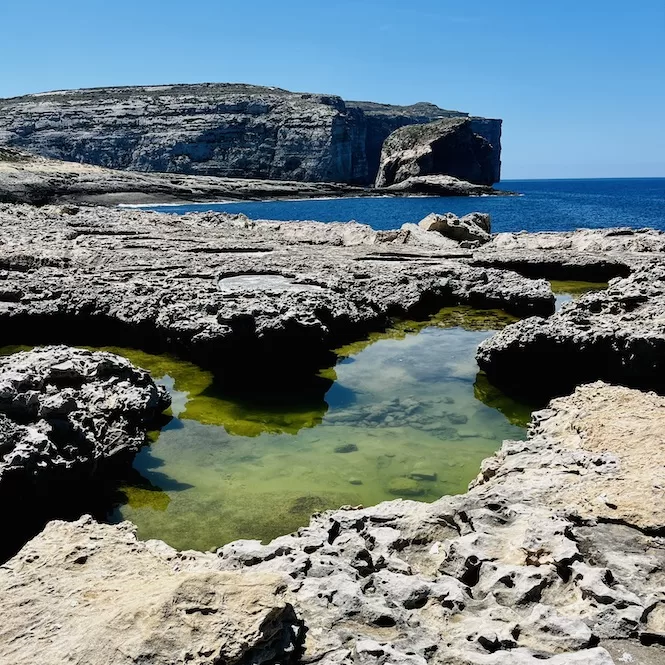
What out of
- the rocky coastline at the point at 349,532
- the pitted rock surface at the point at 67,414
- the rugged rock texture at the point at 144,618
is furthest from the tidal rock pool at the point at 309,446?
the rugged rock texture at the point at 144,618

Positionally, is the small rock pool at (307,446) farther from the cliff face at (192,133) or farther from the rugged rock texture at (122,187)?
the cliff face at (192,133)

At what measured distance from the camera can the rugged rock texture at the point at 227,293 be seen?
928 cm

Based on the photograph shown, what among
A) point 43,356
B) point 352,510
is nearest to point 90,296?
point 43,356

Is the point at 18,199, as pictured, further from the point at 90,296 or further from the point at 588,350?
the point at 588,350

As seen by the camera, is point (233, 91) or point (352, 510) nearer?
point (352, 510)

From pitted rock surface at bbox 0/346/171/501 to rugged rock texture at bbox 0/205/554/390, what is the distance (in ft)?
6.42

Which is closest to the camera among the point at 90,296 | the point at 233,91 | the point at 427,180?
the point at 90,296

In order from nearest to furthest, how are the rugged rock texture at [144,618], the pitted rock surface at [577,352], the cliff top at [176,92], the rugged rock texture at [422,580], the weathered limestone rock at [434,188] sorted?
1. the rugged rock texture at [144,618]
2. the rugged rock texture at [422,580]
3. the pitted rock surface at [577,352]
4. the weathered limestone rock at [434,188]
5. the cliff top at [176,92]

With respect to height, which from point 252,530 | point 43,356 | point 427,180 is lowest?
point 252,530

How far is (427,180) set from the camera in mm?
99562

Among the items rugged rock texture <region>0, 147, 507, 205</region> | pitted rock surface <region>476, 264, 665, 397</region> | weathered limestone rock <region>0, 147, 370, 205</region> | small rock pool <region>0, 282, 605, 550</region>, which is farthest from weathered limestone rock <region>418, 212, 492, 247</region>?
rugged rock texture <region>0, 147, 507, 205</region>

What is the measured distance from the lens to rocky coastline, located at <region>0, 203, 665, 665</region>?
2.94m

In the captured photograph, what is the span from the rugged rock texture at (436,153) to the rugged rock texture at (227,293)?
306 feet

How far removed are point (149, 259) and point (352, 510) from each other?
12314 millimetres
